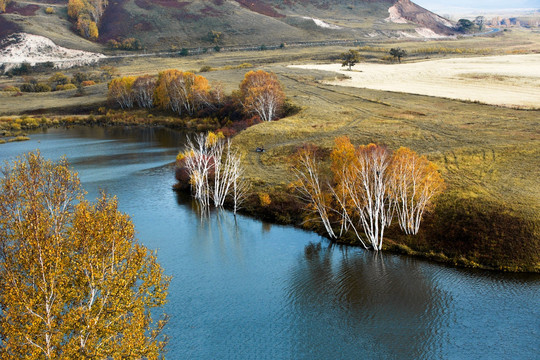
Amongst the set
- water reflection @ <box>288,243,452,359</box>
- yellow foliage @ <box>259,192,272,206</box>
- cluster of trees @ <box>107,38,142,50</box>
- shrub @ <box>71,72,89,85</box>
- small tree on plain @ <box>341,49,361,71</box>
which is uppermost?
cluster of trees @ <box>107,38,142,50</box>

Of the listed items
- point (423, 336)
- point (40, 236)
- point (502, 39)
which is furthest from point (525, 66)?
point (40, 236)

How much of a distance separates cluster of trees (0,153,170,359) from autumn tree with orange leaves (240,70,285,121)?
2389 inches

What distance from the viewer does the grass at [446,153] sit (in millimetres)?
36844

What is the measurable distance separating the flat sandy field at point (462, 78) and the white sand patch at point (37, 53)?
88086 millimetres

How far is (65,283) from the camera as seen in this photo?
62.3ft

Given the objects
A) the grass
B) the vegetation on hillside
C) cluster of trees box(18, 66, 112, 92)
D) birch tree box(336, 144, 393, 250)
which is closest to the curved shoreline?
the grass

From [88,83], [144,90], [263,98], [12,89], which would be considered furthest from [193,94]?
[12,89]

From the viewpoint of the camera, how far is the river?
27.0 m

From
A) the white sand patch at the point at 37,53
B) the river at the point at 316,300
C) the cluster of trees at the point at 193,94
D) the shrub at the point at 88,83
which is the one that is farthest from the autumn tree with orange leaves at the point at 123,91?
the river at the point at 316,300

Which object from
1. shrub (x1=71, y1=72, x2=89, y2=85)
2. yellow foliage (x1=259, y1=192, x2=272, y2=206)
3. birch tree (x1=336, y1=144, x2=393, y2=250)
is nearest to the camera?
birch tree (x1=336, y1=144, x2=393, y2=250)

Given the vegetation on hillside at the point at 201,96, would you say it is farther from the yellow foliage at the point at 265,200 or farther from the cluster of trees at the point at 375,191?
the cluster of trees at the point at 375,191

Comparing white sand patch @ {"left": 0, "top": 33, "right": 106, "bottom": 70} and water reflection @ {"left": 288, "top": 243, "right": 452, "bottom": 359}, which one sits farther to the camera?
white sand patch @ {"left": 0, "top": 33, "right": 106, "bottom": 70}

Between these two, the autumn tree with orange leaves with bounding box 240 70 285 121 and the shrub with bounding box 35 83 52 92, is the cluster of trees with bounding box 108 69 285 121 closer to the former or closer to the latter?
the autumn tree with orange leaves with bounding box 240 70 285 121

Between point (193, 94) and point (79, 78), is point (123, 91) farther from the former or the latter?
point (79, 78)
